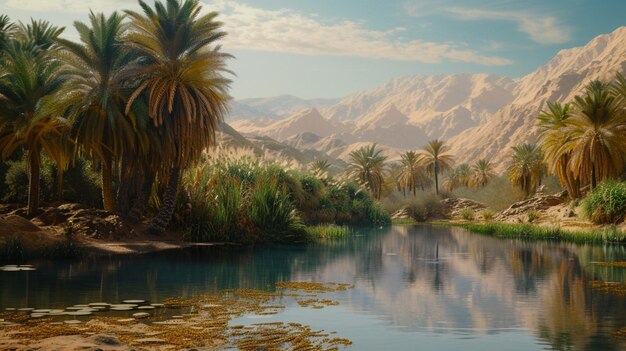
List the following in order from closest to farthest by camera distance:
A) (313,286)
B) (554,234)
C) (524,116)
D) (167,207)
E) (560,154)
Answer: (313,286)
(167,207)
(554,234)
(560,154)
(524,116)

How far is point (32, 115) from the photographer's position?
82.5 feet

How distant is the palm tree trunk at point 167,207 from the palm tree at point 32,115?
13.0 ft

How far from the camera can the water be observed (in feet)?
31.5

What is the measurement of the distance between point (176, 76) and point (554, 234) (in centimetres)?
2131

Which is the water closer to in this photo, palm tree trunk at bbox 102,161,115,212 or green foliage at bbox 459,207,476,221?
palm tree trunk at bbox 102,161,115,212

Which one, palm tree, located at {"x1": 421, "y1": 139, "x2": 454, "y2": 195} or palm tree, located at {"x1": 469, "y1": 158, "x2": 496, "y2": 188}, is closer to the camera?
palm tree, located at {"x1": 421, "y1": 139, "x2": 454, "y2": 195}

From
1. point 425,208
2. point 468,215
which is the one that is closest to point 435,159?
point 425,208

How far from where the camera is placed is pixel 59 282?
46.9ft

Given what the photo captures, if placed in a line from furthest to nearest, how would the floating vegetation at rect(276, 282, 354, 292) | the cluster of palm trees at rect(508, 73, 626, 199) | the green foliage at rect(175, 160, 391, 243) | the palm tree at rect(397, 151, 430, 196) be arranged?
the palm tree at rect(397, 151, 430, 196) < the cluster of palm trees at rect(508, 73, 626, 199) < the green foliage at rect(175, 160, 391, 243) < the floating vegetation at rect(276, 282, 354, 292)

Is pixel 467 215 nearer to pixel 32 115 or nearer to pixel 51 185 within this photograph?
pixel 51 185

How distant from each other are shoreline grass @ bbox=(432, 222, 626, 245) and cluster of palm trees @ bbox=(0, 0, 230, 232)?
1856cm

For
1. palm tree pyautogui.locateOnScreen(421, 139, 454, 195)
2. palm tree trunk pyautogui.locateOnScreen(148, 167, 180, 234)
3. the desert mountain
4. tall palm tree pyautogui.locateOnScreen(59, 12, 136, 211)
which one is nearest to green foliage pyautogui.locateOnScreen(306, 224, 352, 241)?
palm tree trunk pyautogui.locateOnScreen(148, 167, 180, 234)

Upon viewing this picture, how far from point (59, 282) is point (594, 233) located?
25521mm

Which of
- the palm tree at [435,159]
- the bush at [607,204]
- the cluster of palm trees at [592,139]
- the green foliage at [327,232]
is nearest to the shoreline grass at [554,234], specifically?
the bush at [607,204]
